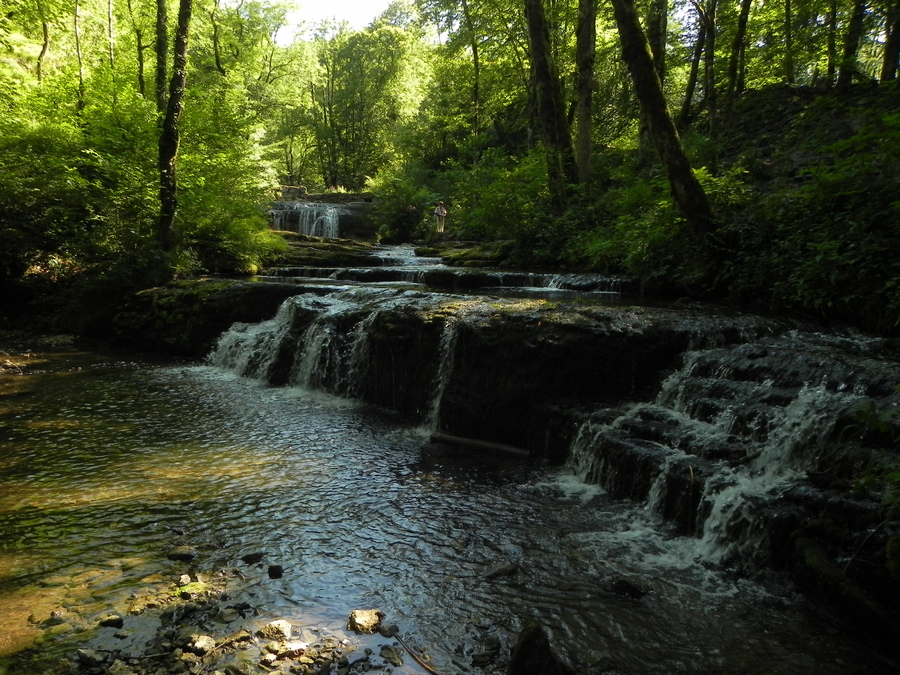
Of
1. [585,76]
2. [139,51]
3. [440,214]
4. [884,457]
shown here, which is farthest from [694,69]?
[139,51]

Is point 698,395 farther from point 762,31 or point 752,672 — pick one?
point 762,31

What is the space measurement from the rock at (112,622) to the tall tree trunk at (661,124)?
9.58m

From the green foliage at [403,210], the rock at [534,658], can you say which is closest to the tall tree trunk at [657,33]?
the green foliage at [403,210]

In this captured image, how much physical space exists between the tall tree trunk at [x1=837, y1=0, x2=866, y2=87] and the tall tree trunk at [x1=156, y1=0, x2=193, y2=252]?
14590mm

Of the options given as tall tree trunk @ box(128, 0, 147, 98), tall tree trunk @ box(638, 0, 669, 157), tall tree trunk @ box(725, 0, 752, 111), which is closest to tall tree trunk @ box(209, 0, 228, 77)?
tall tree trunk @ box(128, 0, 147, 98)

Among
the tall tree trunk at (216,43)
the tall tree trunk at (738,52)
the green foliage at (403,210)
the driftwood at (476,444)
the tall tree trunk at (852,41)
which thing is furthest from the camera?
the tall tree trunk at (216,43)

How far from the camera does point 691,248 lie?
9.73 m

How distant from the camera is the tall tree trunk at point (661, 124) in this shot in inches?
360

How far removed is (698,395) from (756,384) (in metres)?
0.57

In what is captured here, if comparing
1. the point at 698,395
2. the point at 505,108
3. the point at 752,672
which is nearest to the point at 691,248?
the point at 698,395

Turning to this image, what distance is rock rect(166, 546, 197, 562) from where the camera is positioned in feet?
13.2

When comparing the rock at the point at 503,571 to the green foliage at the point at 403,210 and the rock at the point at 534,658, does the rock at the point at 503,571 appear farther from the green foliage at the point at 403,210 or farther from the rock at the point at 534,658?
the green foliage at the point at 403,210

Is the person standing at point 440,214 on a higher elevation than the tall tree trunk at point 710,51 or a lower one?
lower

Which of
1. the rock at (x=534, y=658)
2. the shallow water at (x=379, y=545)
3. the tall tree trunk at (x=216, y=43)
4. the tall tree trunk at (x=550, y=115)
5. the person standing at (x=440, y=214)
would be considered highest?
the tall tree trunk at (x=216, y=43)
